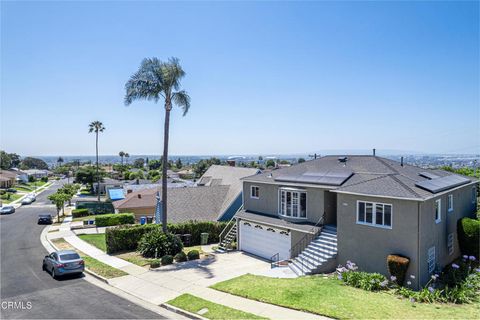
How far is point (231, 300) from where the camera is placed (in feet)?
45.2

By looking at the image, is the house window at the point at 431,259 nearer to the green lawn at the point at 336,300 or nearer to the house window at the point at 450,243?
the green lawn at the point at 336,300

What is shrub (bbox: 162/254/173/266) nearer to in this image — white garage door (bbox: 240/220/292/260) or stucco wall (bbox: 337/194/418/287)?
white garage door (bbox: 240/220/292/260)

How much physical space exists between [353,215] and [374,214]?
45.6 inches

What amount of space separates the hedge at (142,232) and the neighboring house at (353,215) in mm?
3256

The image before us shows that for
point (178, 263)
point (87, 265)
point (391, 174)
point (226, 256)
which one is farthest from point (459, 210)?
point (87, 265)

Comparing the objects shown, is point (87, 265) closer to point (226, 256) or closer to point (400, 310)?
point (226, 256)

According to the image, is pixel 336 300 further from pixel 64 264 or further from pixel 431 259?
pixel 64 264

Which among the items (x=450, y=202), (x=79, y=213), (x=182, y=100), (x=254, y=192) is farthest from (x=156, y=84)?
(x=79, y=213)

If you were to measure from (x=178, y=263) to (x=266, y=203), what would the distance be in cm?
774

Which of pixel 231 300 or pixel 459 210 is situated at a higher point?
pixel 459 210

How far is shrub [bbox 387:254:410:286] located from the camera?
14.8m

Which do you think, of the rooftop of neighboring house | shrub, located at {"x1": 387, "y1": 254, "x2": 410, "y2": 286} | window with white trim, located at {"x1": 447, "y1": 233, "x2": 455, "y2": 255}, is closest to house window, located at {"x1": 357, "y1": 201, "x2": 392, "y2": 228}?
the rooftop of neighboring house

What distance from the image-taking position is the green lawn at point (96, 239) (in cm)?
2632
